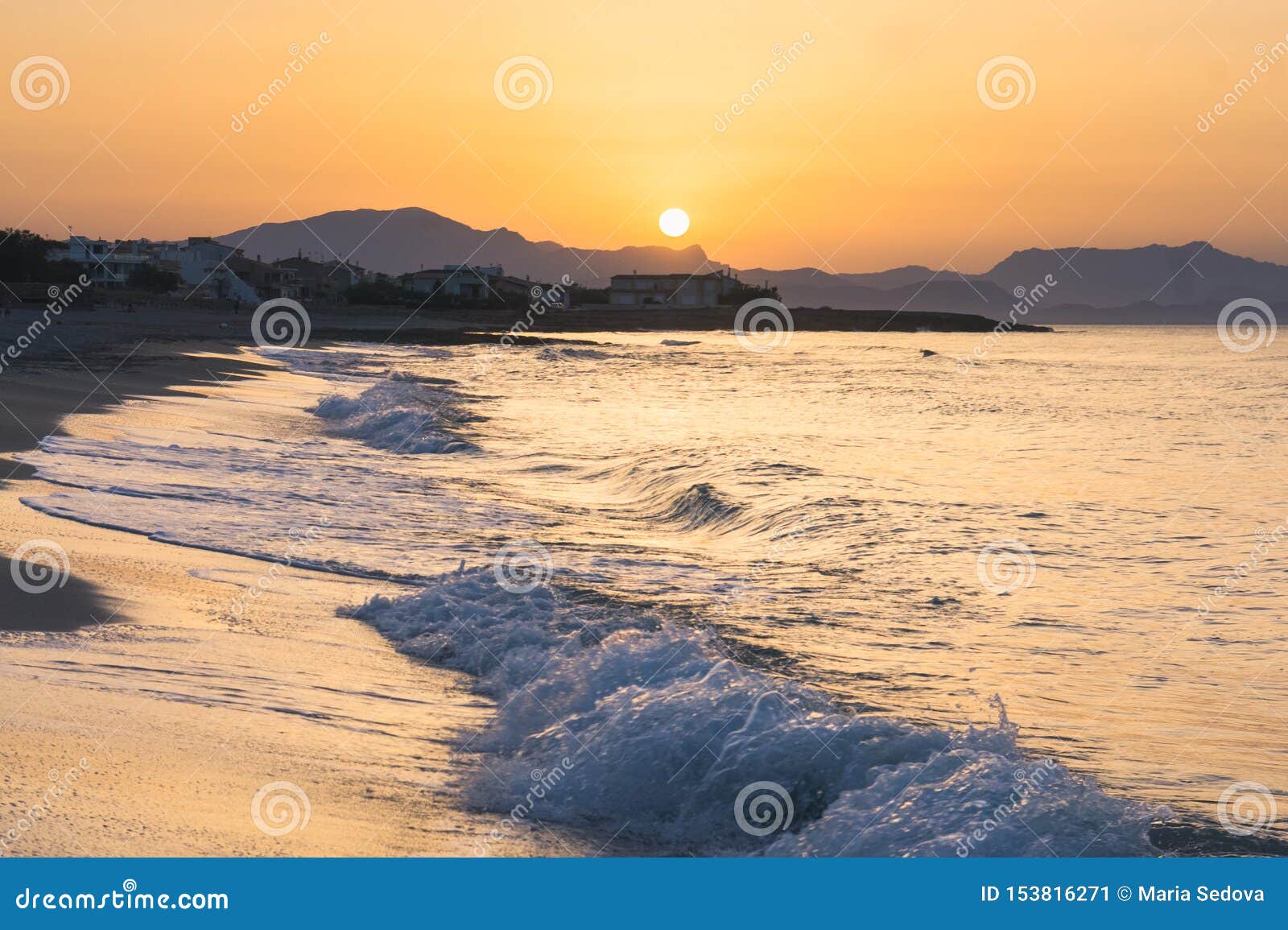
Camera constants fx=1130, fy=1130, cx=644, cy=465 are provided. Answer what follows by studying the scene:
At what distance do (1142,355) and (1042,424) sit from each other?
62.4 m

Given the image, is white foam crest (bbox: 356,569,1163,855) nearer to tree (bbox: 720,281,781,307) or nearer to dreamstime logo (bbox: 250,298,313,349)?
dreamstime logo (bbox: 250,298,313,349)

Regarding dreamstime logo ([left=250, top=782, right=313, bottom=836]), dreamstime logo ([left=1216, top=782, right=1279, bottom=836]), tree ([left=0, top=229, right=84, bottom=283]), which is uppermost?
tree ([left=0, top=229, right=84, bottom=283])

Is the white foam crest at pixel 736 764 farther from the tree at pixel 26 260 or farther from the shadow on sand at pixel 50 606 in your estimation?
the tree at pixel 26 260

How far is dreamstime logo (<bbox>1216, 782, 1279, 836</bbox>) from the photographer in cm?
629

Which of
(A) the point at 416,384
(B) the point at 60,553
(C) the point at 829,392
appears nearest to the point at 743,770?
(B) the point at 60,553

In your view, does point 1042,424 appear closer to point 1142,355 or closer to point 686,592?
point 686,592

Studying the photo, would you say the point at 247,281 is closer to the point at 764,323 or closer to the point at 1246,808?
the point at 764,323
